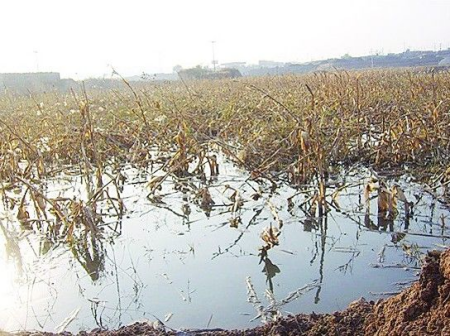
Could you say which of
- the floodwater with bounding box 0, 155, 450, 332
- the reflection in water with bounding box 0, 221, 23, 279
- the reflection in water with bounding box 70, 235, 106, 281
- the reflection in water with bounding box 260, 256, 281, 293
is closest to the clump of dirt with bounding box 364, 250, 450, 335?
the floodwater with bounding box 0, 155, 450, 332

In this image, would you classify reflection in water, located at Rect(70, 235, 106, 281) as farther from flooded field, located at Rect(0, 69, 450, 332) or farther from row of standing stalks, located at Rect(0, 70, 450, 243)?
row of standing stalks, located at Rect(0, 70, 450, 243)

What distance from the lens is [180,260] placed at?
3.73 metres

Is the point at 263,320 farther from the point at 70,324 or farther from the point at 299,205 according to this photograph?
the point at 299,205

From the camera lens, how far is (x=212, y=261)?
3.69m

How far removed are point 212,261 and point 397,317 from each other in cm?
197

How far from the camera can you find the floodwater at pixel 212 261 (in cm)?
296

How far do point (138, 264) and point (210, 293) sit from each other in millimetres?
754

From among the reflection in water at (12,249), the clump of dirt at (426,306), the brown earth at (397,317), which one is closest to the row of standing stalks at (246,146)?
the reflection in water at (12,249)

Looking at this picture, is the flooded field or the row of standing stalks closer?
the flooded field

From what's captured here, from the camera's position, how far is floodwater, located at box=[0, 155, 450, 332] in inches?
117

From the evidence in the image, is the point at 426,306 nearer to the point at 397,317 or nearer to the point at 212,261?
the point at 397,317

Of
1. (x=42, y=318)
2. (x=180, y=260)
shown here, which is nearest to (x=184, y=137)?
(x=180, y=260)

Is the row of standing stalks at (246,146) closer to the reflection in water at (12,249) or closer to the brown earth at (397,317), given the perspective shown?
the reflection in water at (12,249)

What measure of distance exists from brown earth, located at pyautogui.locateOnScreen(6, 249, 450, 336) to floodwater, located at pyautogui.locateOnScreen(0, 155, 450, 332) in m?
0.45
